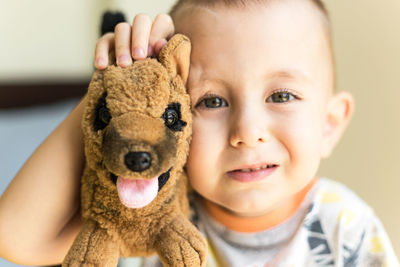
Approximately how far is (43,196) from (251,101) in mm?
339

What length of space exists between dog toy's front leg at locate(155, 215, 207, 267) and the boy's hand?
22 centimetres

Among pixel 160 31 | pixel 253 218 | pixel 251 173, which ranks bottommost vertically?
pixel 253 218

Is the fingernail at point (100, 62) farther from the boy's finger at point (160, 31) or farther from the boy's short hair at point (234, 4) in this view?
the boy's short hair at point (234, 4)

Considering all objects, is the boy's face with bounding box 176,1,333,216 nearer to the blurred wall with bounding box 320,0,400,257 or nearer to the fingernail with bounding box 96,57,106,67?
the fingernail with bounding box 96,57,106,67

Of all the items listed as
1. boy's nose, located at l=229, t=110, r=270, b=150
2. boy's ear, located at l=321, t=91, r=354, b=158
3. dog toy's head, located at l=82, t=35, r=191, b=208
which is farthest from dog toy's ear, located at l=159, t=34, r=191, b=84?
boy's ear, located at l=321, t=91, r=354, b=158

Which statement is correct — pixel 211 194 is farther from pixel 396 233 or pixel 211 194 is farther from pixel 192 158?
pixel 396 233

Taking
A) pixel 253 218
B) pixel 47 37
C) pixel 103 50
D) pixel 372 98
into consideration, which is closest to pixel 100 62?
pixel 103 50

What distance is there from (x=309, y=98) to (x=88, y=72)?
55.6 inches

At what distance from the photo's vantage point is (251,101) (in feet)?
1.98

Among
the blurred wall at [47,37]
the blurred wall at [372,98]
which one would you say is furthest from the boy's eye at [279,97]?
the blurred wall at [47,37]

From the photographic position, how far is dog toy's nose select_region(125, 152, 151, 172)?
0.42 m

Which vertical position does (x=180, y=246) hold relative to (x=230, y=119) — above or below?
below

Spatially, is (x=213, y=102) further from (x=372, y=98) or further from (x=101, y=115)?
(x=372, y=98)

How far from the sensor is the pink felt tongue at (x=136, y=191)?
18.1 inches
